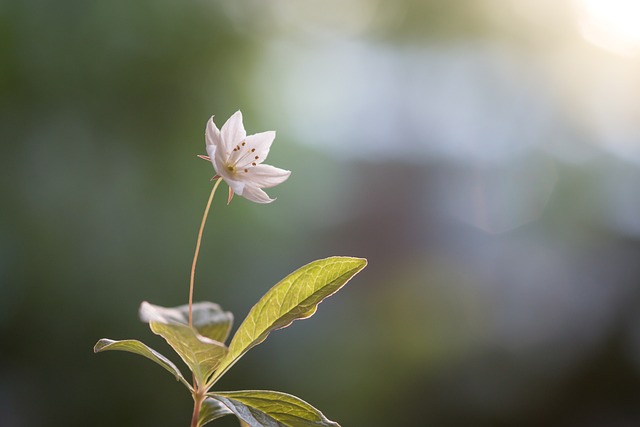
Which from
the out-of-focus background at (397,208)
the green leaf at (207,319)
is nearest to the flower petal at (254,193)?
the green leaf at (207,319)

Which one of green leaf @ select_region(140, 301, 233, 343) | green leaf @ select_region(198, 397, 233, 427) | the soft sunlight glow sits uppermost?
the soft sunlight glow

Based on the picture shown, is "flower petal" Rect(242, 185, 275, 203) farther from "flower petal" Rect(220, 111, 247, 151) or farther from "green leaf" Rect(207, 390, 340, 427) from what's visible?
"green leaf" Rect(207, 390, 340, 427)

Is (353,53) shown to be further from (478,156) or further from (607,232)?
(607,232)

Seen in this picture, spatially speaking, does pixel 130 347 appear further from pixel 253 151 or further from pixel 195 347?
pixel 253 151

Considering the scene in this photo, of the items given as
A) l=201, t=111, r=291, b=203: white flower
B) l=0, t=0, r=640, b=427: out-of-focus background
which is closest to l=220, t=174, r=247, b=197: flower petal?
l=201, t=111, r=291, b=203: white flower

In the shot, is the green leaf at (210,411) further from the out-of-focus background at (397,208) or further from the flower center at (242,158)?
the out-of-focus background at (397,208)

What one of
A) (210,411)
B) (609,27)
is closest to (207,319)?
(210,411)
